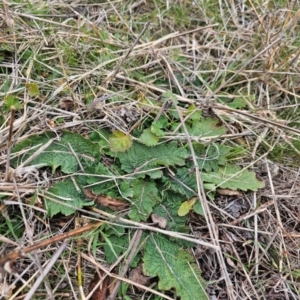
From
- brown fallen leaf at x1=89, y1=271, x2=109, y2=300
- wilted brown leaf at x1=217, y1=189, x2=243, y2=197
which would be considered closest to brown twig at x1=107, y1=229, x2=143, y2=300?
brown fallen leaf at x1=89, y1=271, x2=109, y2=300

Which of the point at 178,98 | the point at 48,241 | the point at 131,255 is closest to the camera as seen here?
the point at 48,241

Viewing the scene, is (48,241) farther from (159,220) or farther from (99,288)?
(159,220)

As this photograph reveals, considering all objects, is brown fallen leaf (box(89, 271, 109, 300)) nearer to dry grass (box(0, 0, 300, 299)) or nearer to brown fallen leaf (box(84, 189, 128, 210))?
dry grass (box(0, 0, 300, 299))

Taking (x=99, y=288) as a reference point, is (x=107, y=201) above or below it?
above

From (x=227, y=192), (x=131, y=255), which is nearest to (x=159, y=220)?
(x=131, y=255)

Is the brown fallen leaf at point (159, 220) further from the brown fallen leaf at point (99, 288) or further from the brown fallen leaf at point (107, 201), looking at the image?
the brown fallen leaf at point (99, 288)
